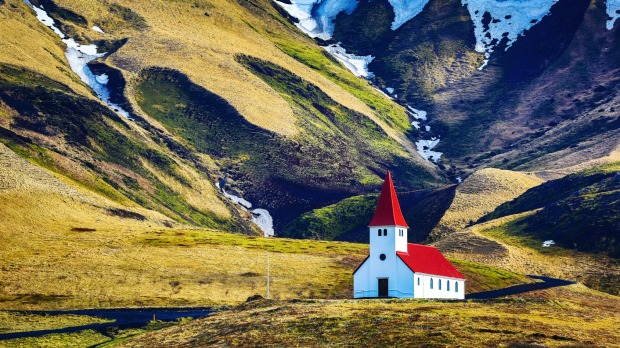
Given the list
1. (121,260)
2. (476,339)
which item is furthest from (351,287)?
(476,339)

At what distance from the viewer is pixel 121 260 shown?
462 feet

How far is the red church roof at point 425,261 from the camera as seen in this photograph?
106250 millimetres

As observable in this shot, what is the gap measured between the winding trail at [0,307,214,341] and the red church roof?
23.7 metres

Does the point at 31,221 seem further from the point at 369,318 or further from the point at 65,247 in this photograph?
the point at 369,318

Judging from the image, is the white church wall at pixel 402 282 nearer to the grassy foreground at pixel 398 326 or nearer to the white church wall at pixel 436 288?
the white church wall at pixel 436 288

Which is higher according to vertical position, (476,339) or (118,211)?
(118,211)

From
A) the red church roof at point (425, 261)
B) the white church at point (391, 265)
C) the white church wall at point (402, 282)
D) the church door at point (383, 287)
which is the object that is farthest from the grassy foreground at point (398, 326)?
the red church roof at point (425, 261)

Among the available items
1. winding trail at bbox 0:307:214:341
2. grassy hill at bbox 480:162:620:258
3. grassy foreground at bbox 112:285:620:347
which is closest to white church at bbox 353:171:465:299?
grassy foreground at bbox 112:285:620:347

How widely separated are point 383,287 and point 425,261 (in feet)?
23.7

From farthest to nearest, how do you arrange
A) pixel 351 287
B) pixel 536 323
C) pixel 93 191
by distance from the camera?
pixel 93 191, pixel 351 287, pixel 536 323

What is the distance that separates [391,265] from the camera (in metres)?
106

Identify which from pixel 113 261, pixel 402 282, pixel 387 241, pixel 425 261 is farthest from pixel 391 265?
pixel 113 261

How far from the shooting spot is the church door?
106125 millimetres

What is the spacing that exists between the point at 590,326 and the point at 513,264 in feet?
291
